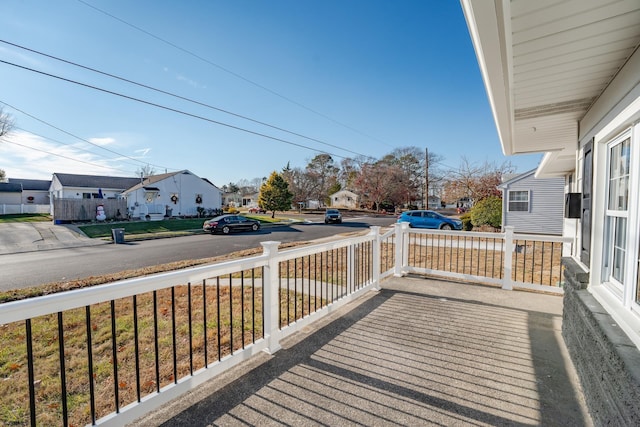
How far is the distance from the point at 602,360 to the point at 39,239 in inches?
795

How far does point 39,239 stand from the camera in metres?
14.5

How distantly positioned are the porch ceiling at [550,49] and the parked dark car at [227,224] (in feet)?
54.2

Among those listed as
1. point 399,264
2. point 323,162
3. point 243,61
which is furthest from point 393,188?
point 399,264

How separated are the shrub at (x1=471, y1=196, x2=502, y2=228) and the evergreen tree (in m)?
19.7

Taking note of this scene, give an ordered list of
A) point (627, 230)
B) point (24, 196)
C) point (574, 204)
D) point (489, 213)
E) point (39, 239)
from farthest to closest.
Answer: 1. point (24, 196)
2. point (489, 213)
3. point (39, 239)
4. point (574, 204)
5. point (627, 230)

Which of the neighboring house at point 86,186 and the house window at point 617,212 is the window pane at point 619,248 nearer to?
the house window at point 617,212

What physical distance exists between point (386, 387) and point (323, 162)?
48.7m

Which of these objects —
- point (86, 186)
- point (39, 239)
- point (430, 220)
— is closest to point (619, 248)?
point (430, 220)

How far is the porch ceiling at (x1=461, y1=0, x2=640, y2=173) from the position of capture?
1.51 m

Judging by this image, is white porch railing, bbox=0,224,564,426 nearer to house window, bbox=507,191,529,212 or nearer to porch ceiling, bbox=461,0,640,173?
porch ceiling, bbox=461,0,640,173

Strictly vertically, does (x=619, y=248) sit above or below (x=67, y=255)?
above

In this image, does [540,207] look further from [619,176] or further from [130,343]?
[130,343]

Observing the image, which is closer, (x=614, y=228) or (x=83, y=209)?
(x=614, y=228)

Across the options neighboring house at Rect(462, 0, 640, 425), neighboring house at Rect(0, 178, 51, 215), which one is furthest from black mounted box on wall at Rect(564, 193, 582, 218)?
neighboring house at Rect(0, 178, 51, 215)
